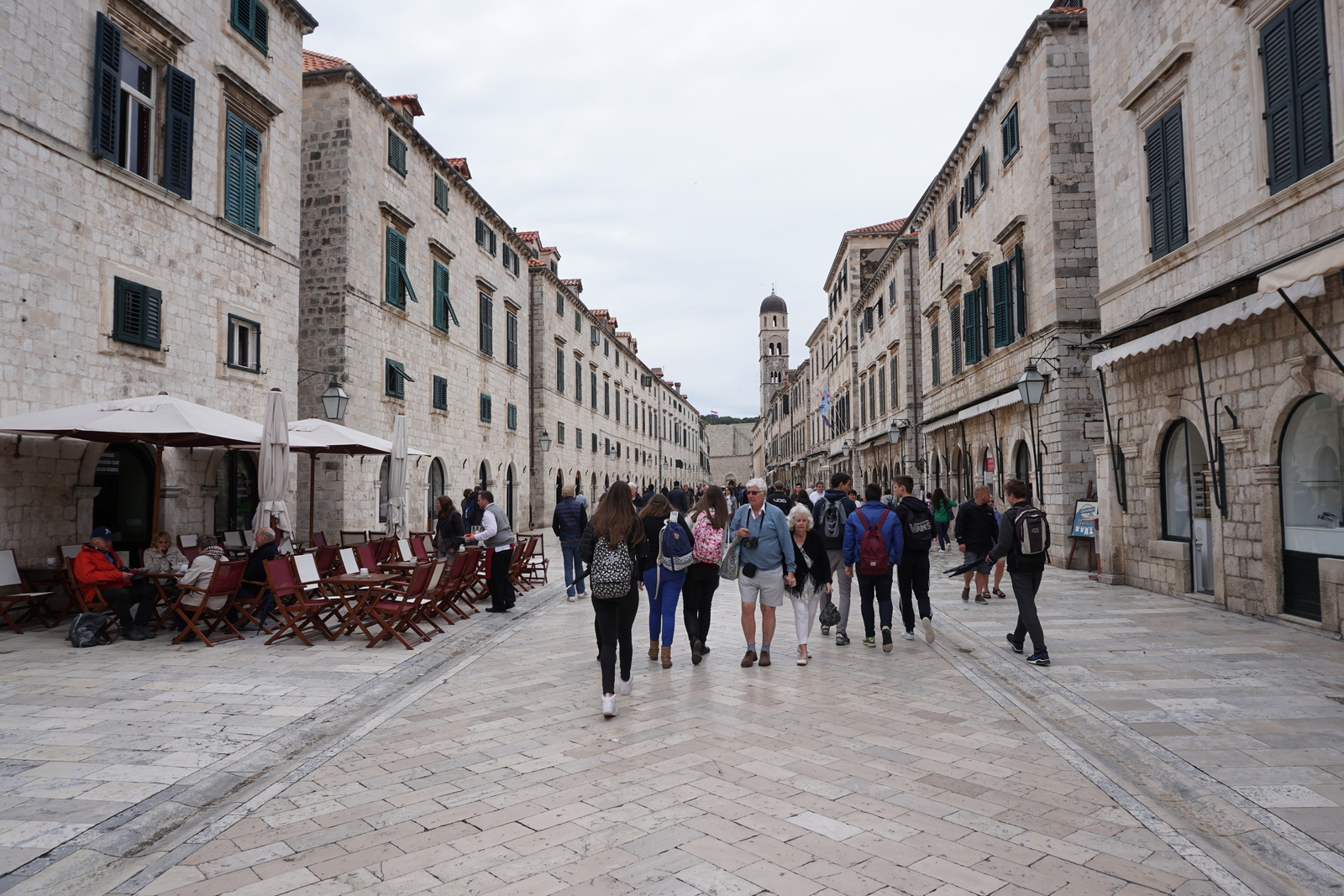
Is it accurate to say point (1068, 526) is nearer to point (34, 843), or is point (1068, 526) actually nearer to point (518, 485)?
point (34, 843)

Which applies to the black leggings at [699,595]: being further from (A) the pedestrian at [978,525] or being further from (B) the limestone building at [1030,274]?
(B) the limestone building at [1030,274]

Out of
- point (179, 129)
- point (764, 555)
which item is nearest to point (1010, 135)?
point (764, 555)

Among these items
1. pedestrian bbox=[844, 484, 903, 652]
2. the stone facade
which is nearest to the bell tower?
the stone facade

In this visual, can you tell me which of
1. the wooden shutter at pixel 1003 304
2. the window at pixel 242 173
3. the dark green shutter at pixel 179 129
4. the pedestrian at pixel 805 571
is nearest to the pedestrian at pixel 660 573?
the pedestrian at pixel 805 571

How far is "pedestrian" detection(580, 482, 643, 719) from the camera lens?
5855mm

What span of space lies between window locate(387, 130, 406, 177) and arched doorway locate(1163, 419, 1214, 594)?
16.8 metres

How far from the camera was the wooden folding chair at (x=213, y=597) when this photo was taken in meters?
8.09

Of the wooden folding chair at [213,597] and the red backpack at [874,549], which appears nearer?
the red backpack at [874,549]

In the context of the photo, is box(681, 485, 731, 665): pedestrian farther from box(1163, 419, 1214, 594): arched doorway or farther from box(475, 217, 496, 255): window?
box(475, 217, 496, 255): window

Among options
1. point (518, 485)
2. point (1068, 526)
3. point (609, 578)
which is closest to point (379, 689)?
point (609, 578)

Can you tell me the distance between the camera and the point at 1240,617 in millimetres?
9188

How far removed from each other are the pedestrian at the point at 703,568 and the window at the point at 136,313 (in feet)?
28.0

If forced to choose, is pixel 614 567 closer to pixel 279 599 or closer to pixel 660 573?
pixel 660 573

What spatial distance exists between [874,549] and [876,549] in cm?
2
